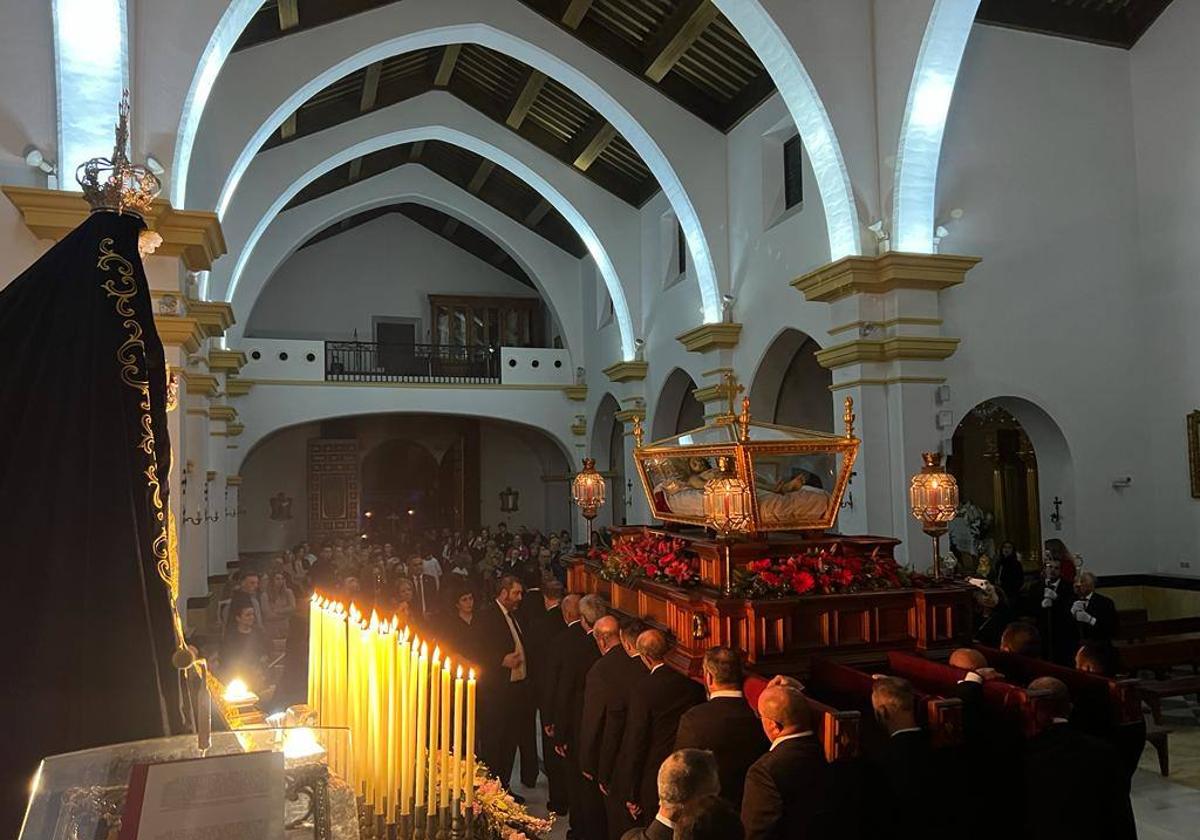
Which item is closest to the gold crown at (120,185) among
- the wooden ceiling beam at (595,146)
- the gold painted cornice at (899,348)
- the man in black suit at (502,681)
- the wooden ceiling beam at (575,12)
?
the man in black suit at (502,681)

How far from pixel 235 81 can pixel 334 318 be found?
37.5 feet

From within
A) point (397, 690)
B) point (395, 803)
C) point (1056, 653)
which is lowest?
point (1056, 653)

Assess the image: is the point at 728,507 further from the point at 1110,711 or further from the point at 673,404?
the point at 673,404

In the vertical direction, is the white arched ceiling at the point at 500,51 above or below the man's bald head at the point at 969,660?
above

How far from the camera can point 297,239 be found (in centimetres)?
1770

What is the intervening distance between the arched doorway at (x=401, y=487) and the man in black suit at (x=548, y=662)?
16.9 metres

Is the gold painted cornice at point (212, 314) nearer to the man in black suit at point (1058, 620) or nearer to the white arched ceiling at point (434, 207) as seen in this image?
the white arched ceiling at point (434, 207)

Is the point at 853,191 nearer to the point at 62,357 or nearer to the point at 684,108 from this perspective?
the point at 684,108

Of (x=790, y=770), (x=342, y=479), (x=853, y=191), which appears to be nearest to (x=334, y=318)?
(x=342, y=479)

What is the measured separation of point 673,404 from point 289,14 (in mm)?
8749

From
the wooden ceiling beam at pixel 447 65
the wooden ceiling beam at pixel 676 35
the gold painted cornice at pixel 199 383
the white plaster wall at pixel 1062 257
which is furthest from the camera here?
the wooden ceiling beam at pixel 447 65

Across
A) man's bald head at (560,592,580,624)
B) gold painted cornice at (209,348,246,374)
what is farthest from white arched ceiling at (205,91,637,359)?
man's bald head at (560,592,580,624)

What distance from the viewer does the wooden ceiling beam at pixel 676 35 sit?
37.6 ft

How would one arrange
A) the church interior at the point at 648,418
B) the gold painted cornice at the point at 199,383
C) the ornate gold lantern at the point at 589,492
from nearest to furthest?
the church interior at the point at 648,418, the ornate gold lantern at the point at 589,492, the gold painted cornice at the point at 199,383
